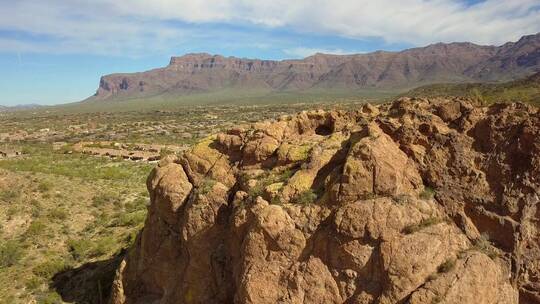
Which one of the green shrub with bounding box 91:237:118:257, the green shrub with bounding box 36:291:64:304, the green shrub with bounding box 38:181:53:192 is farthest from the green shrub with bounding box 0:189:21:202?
the green shrub with bounding box 36:291:64:304

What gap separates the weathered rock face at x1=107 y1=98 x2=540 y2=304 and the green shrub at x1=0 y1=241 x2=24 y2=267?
12.6m

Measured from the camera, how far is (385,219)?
11727mm

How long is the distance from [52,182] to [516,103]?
36.2 metres

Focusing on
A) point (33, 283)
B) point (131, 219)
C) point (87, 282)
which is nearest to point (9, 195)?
point (131, 219)

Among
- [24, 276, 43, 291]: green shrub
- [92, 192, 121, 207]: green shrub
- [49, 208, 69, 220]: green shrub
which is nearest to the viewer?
[24, 276, 43, 291]: green shrub

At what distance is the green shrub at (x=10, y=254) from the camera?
78.2 feet

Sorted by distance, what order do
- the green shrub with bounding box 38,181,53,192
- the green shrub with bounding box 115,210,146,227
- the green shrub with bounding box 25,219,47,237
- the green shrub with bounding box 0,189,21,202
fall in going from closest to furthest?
the green shrub with bounding box 25,219,47,237, the green shrub with bounding box 115,210,146,227, the green shrub with bounding box 0,189,21,202, the green shrub with bounding box 38,181,53,192

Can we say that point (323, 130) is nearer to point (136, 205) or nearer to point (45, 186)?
point (136, 205)

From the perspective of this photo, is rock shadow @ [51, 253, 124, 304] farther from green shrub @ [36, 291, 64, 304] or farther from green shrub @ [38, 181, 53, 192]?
green shrub @ [38, 181, 53, 192]

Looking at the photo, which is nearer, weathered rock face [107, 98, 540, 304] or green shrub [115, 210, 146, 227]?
weathered rock face [107, 98, 540, 304]

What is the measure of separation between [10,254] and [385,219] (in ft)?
72.2

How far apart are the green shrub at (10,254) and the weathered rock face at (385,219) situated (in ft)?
41.4

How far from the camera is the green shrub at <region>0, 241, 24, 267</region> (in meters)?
23.8

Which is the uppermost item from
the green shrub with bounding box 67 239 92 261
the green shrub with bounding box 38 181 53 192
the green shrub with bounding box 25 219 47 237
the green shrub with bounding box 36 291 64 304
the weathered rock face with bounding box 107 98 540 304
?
the weathered rock face with bounding box 107 98 540 304
